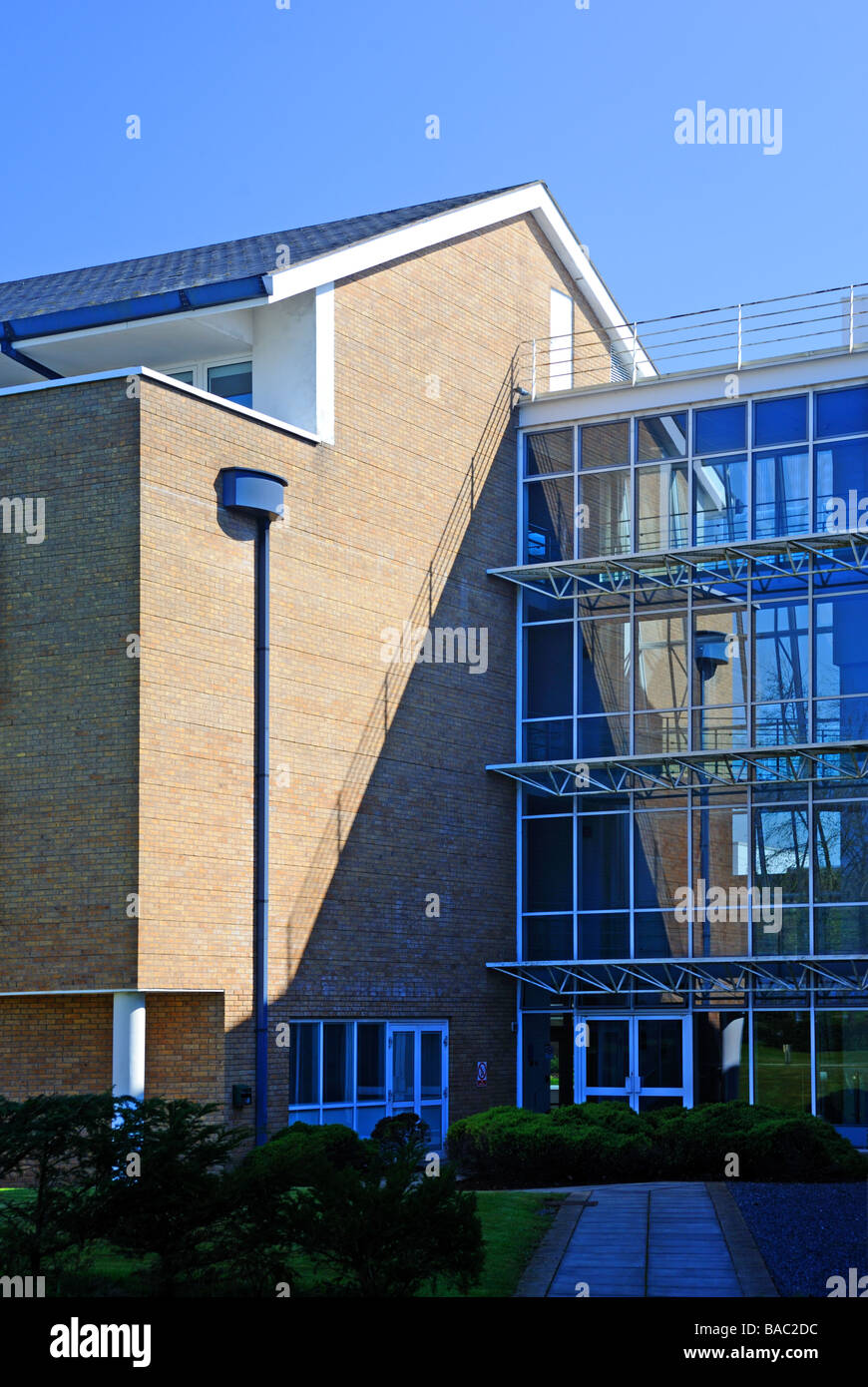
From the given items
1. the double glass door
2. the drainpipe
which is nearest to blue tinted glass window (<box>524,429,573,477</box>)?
the drainpipe

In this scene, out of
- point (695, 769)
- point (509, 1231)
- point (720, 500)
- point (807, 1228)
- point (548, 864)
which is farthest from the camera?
point (548, 864)

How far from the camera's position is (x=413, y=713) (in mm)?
25438

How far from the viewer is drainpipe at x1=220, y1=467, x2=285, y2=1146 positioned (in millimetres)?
21734

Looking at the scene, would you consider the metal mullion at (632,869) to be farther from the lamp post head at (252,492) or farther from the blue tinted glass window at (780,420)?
the lamp post head at (252,492)

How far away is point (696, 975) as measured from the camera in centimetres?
2591

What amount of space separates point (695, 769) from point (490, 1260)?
1382 centimetres

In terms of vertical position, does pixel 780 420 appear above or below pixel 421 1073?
above

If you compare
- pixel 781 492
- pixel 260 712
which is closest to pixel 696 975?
pixel 781 492

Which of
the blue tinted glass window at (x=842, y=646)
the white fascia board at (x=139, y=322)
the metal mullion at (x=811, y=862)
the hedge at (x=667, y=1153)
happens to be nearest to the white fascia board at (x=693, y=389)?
the blue tinted glass window at (x=842, y=646)

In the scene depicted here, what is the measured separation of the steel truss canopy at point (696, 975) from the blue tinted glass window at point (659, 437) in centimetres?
787

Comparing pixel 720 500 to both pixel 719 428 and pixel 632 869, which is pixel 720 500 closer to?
pixel 719 428

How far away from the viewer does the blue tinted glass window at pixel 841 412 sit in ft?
84.6
